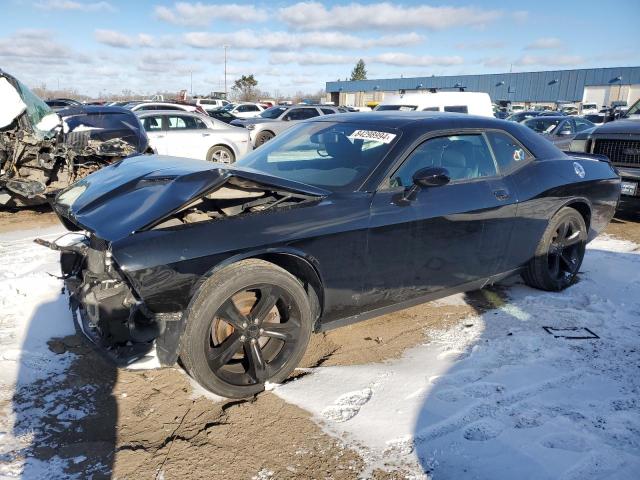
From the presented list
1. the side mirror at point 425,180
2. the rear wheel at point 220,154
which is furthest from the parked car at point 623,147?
the rear wheel at point 220,154

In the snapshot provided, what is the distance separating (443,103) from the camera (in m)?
14.3

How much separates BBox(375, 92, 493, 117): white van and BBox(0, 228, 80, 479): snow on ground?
436 inches

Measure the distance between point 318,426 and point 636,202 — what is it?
697 cm

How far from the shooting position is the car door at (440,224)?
10.9ft

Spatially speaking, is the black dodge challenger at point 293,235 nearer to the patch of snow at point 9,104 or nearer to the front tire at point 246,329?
the front tire at point 246,329

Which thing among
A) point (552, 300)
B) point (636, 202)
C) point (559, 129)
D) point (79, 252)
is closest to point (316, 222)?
point (79, 252)

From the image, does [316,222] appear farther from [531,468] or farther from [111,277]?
[531,468]

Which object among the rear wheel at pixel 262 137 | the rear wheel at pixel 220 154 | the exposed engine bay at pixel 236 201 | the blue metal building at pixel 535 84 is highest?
the blue metal building at pixel 535 84

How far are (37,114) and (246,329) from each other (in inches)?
258

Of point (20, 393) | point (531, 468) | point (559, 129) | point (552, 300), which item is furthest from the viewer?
point (559, 129)

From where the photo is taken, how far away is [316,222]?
304cm

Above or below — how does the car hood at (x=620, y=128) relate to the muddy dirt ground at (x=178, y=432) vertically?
above

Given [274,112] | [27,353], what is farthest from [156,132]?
[27,353]

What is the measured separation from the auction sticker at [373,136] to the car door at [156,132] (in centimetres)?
817
